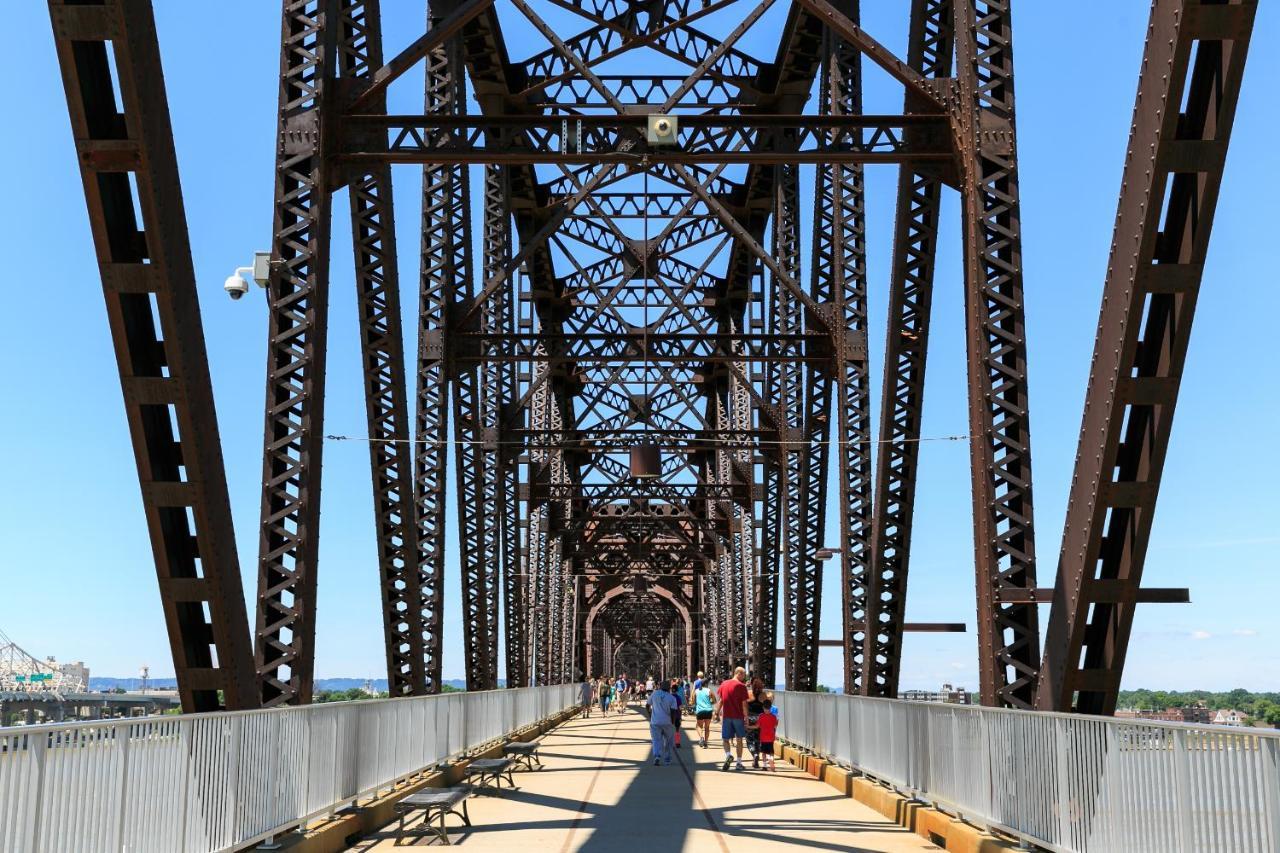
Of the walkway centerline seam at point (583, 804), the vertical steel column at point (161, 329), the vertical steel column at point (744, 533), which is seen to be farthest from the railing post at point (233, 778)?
the vertical steel column at point (744, 533)

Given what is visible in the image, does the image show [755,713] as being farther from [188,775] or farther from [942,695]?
[188,775]

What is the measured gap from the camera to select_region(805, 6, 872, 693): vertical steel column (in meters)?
22.8

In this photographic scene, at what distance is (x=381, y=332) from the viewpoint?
1838 cm

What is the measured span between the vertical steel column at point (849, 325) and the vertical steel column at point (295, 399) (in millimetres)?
9233

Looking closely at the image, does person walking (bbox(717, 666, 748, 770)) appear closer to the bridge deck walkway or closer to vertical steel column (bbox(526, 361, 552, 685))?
the bridge deck walkway

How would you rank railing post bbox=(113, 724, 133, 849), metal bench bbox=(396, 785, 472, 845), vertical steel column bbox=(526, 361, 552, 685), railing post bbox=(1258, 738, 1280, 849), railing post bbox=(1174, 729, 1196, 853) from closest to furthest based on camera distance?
railing post bbox=(1258, 738, 1280, 849)
railing post bbox=(1174, 729, 1196, 853)
railing post bbox=(113, 724, 133, 849)
metal bench bbox=(396, 785, 472, 845)
vertical steel column bbox=(526, 361, 552, 685)

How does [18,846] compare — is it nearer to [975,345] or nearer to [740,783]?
[975,345]

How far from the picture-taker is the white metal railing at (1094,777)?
6363mm

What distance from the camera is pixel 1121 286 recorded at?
10195 mm

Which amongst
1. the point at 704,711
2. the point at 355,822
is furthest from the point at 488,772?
the point at 704,711

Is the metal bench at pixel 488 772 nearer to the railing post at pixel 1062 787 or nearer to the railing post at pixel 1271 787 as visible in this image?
the railing post at pixel 1062 787

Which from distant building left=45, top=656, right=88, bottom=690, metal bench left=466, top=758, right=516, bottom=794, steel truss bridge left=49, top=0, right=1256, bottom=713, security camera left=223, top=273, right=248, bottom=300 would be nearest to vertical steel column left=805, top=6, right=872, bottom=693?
steel truss bridge left=49, top=0, right=1256, bottom=713

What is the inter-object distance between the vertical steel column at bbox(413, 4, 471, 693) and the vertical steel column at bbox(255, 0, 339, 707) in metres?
6.23

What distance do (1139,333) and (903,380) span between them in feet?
29.8
